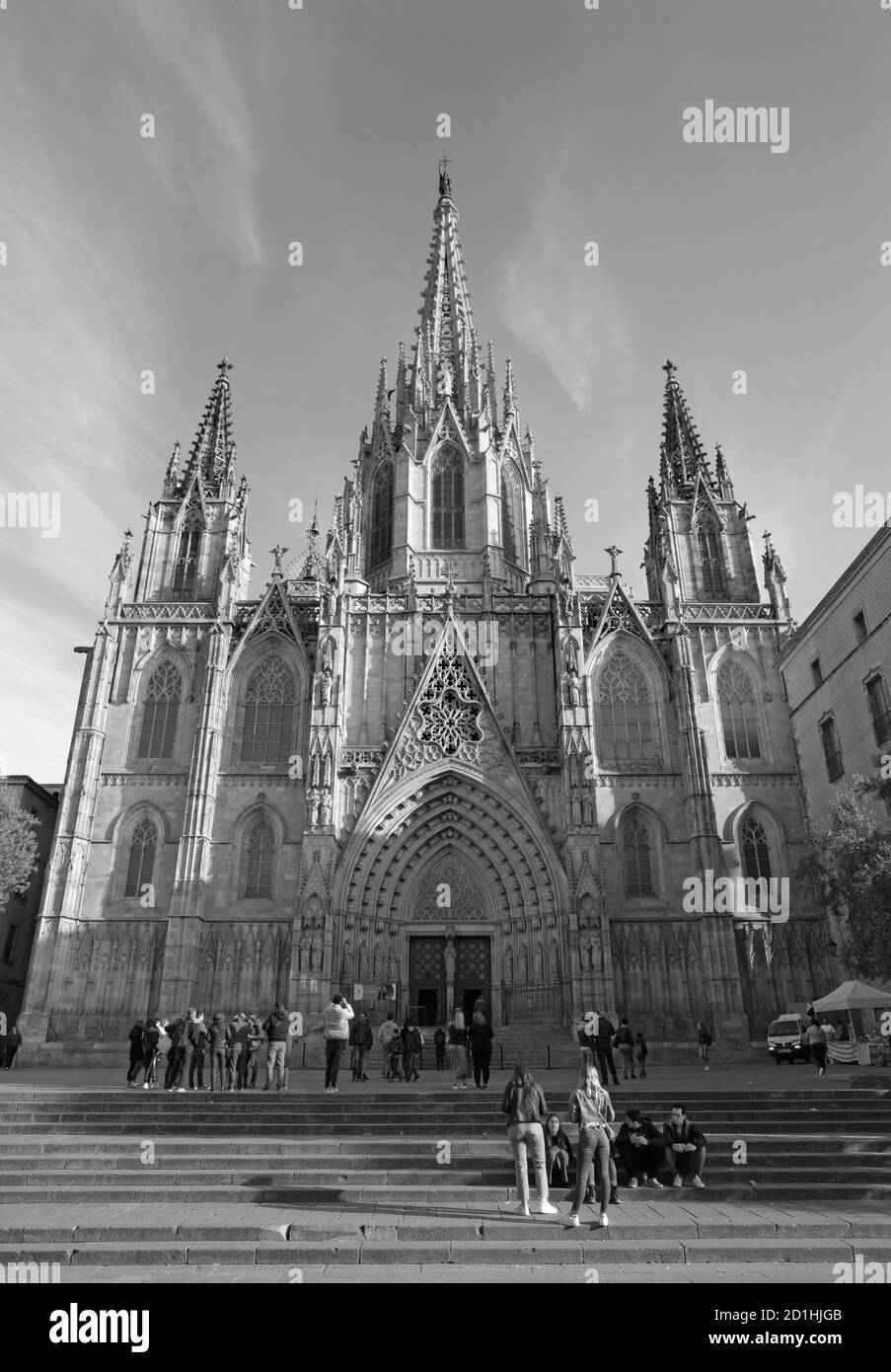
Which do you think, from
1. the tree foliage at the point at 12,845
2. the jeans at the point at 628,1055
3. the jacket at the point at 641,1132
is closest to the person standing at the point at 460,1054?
the jeans at the point at 628,1055

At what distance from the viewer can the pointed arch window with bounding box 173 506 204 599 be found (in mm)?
38188

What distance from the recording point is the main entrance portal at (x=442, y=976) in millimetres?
30641

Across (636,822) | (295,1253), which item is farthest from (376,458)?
(295,1253)

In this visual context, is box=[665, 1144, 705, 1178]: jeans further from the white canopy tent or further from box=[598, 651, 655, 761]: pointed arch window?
box=[598, 651, 655, 761]: pointed arch window

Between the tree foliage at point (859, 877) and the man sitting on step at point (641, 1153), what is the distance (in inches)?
443

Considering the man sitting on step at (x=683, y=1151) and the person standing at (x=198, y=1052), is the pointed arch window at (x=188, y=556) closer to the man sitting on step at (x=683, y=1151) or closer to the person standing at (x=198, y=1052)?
the person standing at (x=198, y=1052)

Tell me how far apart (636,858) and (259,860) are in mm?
14796

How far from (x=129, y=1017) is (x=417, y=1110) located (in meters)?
18.6

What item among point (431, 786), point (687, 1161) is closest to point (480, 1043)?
point (687, 1161)

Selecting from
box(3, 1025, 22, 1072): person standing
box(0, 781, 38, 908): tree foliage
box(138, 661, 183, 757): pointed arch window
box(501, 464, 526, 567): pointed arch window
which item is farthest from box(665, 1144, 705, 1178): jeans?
box(501, 464, 526, 567): pointed arch window

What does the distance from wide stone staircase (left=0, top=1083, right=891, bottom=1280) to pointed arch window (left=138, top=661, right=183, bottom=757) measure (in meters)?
19.4

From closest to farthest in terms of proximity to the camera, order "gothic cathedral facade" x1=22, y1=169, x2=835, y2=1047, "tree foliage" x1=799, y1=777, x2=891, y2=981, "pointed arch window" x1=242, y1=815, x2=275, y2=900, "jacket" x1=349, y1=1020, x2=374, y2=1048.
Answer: "jacket" x1=349, y1=1020, x2=374, y2=1048 < "tree foliage" x1=799, y1=777, x2=891, y2=981 < "gothic cathedral facade" x1=22, y1=169, x2=835, y2=1047 < "pointed arch window" x1=242, y1=815, x2=275, y2=900

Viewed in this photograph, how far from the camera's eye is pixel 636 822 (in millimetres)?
32500
